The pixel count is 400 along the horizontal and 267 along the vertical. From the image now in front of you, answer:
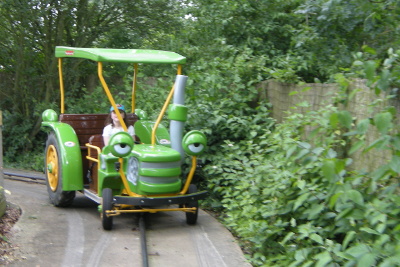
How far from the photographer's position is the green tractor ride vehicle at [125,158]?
6.48 metres

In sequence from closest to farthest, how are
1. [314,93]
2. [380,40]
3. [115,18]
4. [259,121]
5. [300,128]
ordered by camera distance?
1. [300,128]
2. [314,93]
3. [380,40]
4. [259,121]
5. [115,18]

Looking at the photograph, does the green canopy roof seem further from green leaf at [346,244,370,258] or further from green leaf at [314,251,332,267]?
green leaf at [346,244,370,258]

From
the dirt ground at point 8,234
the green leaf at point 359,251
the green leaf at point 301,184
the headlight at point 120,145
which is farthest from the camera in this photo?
the headlight at point 120,145

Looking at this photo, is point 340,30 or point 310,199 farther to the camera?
point 340,30

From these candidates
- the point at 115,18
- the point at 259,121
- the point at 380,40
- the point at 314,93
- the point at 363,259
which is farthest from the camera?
the point at 115,18

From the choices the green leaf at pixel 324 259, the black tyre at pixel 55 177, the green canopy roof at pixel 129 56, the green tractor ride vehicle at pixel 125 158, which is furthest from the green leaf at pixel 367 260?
the black tyre at pixel 55 177

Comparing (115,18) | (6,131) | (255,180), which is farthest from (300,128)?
(6,131)

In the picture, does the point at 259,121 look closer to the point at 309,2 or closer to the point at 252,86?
the point at 252,86

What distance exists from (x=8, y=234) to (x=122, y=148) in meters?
1.51

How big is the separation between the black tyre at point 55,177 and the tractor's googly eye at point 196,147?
1888 mm

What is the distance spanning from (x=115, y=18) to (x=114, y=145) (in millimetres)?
7202

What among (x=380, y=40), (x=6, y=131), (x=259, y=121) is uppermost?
(x=380, y=40)

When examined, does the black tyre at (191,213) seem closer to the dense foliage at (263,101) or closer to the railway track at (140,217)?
the dense foliage at (263,101)

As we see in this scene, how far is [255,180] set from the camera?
637 cm
